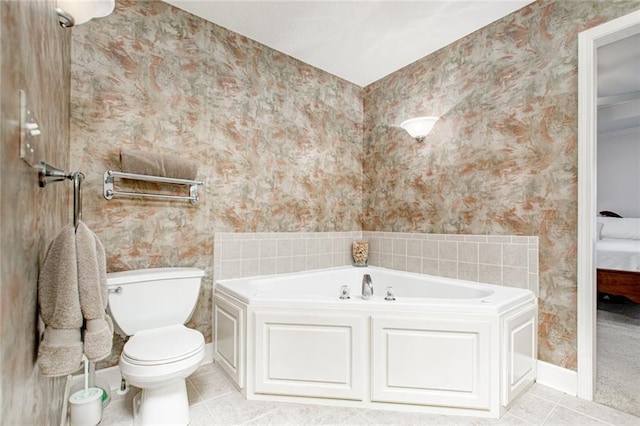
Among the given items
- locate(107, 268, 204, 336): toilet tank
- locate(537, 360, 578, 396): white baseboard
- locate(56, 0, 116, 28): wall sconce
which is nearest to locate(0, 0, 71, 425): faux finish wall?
locate(56, 0, 116, 28): wall sconce

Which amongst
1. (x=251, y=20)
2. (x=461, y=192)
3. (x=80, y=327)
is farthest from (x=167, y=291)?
(x=461, y=192)

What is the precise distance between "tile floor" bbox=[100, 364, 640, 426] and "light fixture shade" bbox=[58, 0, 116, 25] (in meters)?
2.02

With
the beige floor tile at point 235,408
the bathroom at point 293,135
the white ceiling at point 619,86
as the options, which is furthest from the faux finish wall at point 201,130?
the white ceiling at point 619,86

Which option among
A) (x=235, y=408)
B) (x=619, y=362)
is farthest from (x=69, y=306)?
(x=619, y=362)

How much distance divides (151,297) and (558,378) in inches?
105

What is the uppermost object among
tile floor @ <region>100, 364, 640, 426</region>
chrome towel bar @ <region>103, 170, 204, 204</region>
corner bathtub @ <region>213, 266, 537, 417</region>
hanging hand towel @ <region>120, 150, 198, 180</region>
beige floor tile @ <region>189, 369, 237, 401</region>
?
hanging hand towel @ <region>120, 150, 198, 180</region>

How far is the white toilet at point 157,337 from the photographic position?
5.12 ft

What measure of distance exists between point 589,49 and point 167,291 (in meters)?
3.07

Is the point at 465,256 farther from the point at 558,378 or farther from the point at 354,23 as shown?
the point at 354,23

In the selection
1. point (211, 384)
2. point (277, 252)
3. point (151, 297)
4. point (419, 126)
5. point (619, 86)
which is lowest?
point (211, 384)

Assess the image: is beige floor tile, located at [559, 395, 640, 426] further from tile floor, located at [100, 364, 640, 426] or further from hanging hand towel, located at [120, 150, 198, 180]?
hanging hand towel, located at [120, 150, 198, 180]

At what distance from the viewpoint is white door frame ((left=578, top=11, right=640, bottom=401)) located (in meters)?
1.96

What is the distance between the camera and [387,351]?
1853 millimetres

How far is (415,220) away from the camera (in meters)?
2.96
